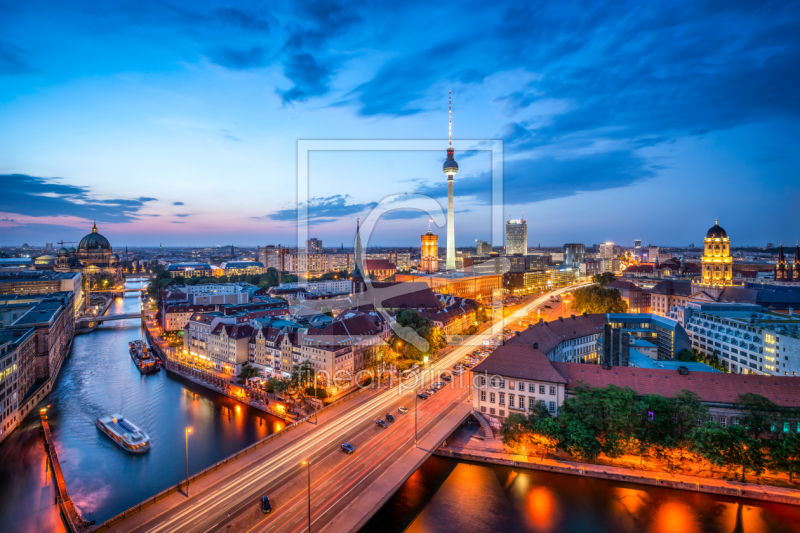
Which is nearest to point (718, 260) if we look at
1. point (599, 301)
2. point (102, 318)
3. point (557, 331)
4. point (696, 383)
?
point (599, 301)

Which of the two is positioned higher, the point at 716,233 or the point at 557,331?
the point at 716,233

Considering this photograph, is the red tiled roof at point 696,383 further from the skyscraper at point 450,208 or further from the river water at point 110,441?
the skyscraper at point 450,208

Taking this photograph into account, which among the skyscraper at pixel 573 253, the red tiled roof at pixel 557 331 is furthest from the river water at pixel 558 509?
the skyscraper at pixel 573 253

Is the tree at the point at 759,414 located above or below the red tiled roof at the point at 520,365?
below

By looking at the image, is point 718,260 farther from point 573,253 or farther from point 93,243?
point 93,243

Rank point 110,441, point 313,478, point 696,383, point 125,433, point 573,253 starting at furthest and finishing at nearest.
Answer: point 573,253 < point 110,441 < point 125,433 < point 696,383 < point 313,478


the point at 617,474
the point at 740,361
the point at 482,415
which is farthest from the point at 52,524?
the point at 740,361

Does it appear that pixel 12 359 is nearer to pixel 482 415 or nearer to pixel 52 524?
pixel 52 524
